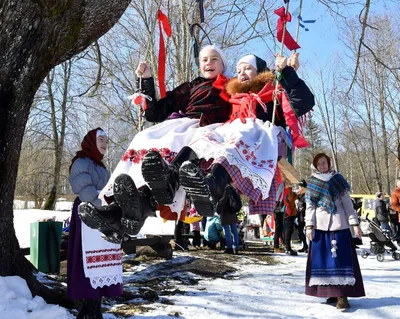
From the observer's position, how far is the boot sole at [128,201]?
8.92ft

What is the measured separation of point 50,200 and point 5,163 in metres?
17.5

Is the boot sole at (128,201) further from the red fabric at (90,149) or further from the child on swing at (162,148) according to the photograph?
the red fabric at (90,149)

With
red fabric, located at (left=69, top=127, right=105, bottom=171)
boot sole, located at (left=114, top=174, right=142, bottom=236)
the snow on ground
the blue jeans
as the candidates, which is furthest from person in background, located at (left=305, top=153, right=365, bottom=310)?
the blue jeans

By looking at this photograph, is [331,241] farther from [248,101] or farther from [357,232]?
[248,101]

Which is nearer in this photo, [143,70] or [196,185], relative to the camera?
[196,185]

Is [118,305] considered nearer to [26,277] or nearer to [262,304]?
[26,277]

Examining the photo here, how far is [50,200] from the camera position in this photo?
20.8m

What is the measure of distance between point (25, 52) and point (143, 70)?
42.0 inches

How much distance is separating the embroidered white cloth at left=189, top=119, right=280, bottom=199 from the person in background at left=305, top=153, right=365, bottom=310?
2.70 metres

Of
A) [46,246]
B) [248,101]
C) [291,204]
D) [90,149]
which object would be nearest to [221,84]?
[248,101]

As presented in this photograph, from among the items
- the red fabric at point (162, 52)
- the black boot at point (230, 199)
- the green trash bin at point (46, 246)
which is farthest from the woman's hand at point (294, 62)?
the green trash bin at point (46, 246)

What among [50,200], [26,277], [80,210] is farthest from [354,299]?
[50,200]

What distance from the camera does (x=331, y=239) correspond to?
5527 mm

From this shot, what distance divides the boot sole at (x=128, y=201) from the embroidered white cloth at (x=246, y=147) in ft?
1.56
